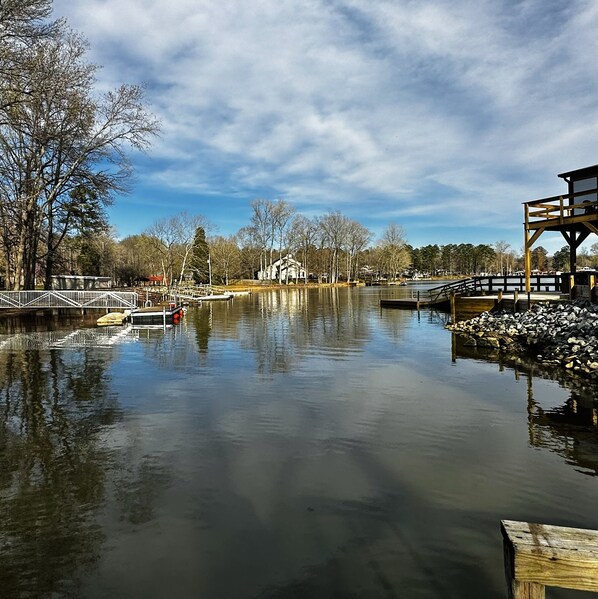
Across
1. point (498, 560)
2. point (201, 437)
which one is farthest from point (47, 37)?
point (498, 560)

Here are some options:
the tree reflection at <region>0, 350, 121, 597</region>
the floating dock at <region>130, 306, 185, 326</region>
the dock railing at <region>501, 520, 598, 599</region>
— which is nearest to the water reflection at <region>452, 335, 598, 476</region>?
the dock railing at <region>501, 520, 598, 599</region>

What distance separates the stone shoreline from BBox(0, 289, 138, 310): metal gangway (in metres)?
21.1

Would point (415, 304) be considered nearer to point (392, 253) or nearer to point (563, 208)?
point (563, 208)

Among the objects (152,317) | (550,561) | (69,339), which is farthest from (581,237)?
(69,339)

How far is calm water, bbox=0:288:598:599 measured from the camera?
411cm

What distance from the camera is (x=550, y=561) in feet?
6.32

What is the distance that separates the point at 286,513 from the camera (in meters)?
5.09

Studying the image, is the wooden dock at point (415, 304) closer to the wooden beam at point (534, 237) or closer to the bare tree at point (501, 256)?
the wooden beam at point (534, 237)

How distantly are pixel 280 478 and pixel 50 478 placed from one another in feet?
10.3

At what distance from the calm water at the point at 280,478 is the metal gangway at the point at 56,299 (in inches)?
596

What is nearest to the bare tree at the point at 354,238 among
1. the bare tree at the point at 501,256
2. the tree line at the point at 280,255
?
the tree line at the point at 280,255

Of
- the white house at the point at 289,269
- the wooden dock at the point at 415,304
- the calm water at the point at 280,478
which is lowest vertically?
the calm water at the point at 280,478

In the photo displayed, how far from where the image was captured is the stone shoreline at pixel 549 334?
12.8 metres

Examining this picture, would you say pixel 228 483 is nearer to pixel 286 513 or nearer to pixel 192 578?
pixel 286 513
